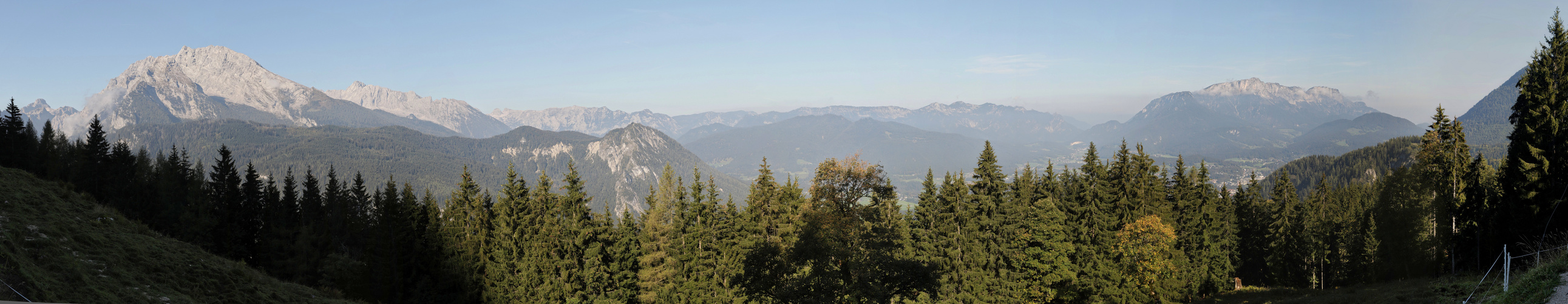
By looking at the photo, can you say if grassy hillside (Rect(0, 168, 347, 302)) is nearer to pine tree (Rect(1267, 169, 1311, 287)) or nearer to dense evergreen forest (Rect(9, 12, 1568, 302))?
dense evergreen forest (Rect(9, 12, 1568, 302))

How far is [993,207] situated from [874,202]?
21.4 ft

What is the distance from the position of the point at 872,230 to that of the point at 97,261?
25321mm

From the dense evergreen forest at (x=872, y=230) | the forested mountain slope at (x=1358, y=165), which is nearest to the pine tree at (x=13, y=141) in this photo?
the dense evergreen forest at (x=872, y=230)

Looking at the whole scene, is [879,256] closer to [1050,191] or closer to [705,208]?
[705,208]

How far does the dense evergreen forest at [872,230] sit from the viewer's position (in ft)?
79.0

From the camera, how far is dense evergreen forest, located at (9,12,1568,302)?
79.0ft

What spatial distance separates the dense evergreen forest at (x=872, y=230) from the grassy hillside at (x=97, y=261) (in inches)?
571

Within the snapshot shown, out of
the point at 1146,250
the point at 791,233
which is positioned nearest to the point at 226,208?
the point at 791,233

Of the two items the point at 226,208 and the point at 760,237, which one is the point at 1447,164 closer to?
the point at 760,237

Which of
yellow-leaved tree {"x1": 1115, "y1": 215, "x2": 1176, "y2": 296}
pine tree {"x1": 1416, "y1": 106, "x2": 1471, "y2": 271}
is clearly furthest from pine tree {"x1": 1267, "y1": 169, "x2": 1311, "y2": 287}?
yellow-leaved tree {"x1": 1115, "y1": 215, "x2": 1176, "y2": 296}

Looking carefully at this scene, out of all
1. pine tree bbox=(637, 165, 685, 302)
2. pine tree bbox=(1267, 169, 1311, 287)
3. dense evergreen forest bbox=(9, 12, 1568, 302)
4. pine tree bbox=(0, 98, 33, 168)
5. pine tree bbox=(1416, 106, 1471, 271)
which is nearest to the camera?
dense evergreen forest bbox=(9, 12, 1568, 302)

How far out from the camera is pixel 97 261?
17.3 metres

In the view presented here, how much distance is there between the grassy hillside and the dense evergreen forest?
47.6 feet

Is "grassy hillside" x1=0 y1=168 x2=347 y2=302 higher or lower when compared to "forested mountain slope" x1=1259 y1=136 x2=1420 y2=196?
higher
